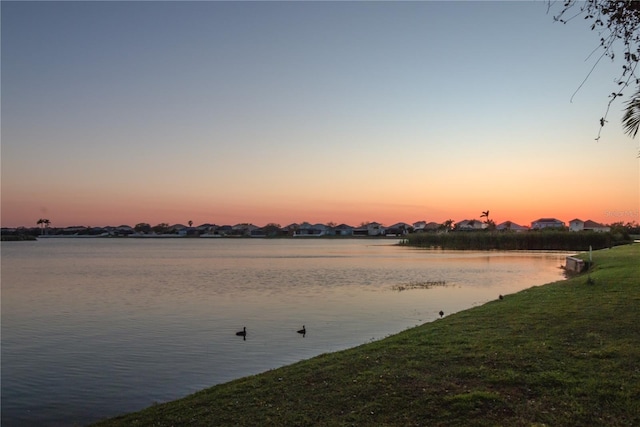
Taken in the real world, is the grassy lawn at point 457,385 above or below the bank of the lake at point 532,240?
below

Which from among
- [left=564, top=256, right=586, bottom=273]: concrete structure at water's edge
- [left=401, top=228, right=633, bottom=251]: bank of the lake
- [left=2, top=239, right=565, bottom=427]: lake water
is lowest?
[left=2, top=239, right=565, bottom=427]: lake water

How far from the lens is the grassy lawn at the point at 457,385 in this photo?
280 inches

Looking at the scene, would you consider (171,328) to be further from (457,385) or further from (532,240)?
(532,240)

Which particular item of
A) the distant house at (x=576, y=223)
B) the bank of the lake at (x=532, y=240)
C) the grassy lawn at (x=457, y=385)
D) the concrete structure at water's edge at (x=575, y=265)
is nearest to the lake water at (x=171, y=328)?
the concrete structure at water's edge at (x=575, y=265)

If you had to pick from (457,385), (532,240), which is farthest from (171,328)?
(532,240)

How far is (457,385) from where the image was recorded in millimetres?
8258

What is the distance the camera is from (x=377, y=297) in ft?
89.7

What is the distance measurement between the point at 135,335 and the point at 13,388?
6.32m

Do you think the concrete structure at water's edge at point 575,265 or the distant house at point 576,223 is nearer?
the concrete structure at water's edge at point 575,265

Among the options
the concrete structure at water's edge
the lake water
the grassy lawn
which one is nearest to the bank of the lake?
the concrete structure at water's edge

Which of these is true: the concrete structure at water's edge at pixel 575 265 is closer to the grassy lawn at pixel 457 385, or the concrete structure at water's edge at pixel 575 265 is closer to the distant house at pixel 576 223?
the grassy lawn at pixel 457 385

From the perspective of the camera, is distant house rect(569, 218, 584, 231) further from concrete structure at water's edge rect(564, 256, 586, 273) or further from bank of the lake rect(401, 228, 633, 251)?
concrete structure at water's edge rect(564, 256, 586, 273)

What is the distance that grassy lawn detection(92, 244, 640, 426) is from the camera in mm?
7109

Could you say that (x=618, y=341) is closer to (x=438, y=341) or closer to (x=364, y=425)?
(x=438, y=341)
